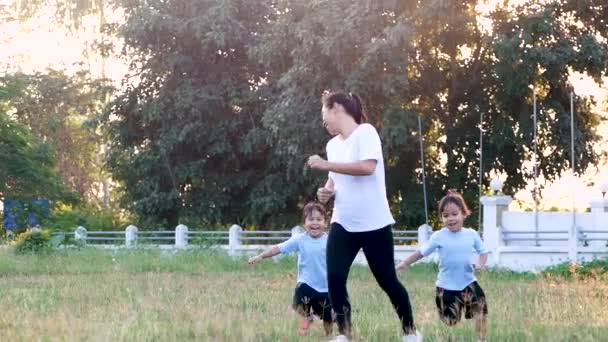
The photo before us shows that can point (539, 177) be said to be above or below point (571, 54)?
below

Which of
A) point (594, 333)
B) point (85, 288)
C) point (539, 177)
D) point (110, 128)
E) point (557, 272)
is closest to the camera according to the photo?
point (594, 333)

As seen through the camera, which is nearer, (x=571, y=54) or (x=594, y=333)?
(x=594, y=333)

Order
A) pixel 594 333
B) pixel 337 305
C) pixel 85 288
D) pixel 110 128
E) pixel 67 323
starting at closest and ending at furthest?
pixel 337 305
pixel 594 333
pixel 67 323
pixel 85 288
pixel 110 128

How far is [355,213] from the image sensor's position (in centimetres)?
770

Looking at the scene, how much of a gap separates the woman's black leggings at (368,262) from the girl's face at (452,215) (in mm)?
1448

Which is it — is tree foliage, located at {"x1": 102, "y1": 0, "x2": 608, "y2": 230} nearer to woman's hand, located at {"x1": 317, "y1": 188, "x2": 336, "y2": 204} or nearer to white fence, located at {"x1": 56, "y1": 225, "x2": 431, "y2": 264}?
white fence, located at {"x1": 56, "y1": 225, "x2": 431, "y2": 264}

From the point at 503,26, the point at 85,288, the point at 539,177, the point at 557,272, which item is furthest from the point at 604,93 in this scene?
the point at 85,288

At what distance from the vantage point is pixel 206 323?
8797mm

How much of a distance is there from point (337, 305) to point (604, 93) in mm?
25650

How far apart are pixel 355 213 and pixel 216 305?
14.2 feet

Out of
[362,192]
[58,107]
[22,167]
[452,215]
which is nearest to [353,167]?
[362,192]

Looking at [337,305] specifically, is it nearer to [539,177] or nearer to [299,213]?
[539,177]

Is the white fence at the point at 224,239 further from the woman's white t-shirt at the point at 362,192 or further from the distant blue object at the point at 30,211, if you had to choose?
the woman's white t-shirt at the point at 362,192

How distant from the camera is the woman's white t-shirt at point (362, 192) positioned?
7.67m
